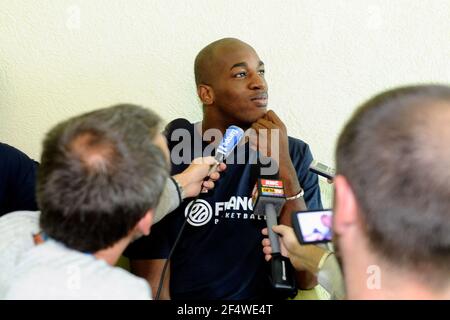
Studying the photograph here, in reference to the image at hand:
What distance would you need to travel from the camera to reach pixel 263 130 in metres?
1.49

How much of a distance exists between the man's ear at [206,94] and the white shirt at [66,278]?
2.80ft

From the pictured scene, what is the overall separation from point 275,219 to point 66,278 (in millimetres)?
653

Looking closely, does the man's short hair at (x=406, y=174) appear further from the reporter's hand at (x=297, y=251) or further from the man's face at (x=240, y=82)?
the man's face at (x=240, y=82)

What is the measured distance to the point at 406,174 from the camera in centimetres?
65

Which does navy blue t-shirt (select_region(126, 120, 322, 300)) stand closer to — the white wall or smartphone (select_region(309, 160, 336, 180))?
smartphone (select_region(309, 160, 336, 180))

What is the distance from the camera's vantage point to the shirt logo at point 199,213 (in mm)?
1480

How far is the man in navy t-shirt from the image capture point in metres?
1.45

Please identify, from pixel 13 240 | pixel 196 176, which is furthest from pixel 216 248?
pixel 13 240

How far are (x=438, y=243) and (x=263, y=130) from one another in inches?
33.9

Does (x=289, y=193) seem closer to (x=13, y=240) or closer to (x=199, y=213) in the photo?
(x=199, y=213)

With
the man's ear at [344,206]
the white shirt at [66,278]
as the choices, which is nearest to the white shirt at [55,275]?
the white shirt at [66,278]

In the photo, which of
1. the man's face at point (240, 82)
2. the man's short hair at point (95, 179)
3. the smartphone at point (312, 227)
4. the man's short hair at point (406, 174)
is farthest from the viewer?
the man's face at point (240, 82)

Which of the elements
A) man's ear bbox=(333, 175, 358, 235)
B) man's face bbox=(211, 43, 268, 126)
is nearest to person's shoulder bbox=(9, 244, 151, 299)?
man's ear bbox=(333, 175, 358, 235)

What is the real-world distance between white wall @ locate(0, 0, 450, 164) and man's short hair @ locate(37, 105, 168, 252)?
0.84m
